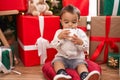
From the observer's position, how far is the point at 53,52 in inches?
65.8

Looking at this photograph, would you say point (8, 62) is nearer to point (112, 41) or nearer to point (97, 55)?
point (97, 55)

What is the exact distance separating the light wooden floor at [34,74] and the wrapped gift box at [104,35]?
13 centimetres

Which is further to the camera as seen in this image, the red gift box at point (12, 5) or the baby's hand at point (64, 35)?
the red gift box at point (12, 5)

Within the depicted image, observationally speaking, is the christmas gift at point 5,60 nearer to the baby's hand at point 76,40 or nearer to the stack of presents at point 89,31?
the stack of presents at point 89,31

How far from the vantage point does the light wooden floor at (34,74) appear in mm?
1419

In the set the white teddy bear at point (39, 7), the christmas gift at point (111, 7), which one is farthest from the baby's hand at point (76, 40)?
the christmas gift at point (111, 7)

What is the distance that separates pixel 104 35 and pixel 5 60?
2.40 ft

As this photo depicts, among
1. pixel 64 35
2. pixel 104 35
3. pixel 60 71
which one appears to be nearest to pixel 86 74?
pixel 60 71

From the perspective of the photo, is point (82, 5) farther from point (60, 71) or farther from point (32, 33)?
point (60, 71)

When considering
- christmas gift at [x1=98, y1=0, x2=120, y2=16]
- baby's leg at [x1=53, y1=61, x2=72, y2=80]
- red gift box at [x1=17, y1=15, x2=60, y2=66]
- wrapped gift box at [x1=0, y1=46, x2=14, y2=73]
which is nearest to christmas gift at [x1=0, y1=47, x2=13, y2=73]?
wrapped gift box at [x1=0, y1=46, x2=14, y2=73]

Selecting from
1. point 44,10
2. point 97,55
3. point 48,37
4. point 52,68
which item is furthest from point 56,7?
point 52,68

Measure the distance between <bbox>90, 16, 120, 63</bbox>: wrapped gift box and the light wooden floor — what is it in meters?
0.13

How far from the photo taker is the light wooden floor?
4.66ft

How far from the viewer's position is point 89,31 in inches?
66.9
